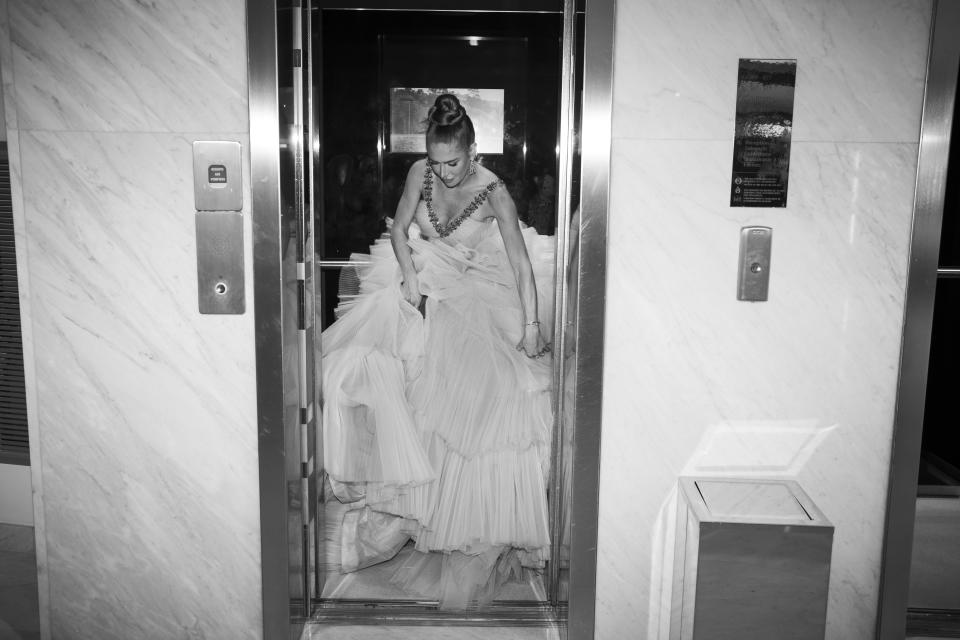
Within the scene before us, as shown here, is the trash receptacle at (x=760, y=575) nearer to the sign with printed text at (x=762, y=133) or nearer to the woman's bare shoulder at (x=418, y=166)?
the sign with printed text at (x=762, y=133)

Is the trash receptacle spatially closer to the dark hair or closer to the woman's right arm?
the woman's right arm

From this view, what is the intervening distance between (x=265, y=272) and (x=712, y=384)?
1.26m

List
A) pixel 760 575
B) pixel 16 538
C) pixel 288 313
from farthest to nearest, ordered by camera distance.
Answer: pixel 16 538 < pixel 288 313 < pixel 760 575

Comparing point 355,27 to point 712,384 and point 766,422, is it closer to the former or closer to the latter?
point 712,384

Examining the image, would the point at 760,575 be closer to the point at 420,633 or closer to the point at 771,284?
the point at 771,284

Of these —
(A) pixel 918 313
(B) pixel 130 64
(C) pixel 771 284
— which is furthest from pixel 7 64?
(A) pixel 918 313

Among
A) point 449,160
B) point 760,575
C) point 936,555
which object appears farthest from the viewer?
point 936,555

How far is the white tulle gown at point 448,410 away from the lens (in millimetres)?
2020

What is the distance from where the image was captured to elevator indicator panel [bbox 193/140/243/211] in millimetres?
1773

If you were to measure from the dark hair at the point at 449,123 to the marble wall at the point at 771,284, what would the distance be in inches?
17.5

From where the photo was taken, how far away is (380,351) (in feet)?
6.77

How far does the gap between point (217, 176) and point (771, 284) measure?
1.52 meters

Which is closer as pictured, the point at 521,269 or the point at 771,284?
the point at 771,284

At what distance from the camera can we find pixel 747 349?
1.85 meters
